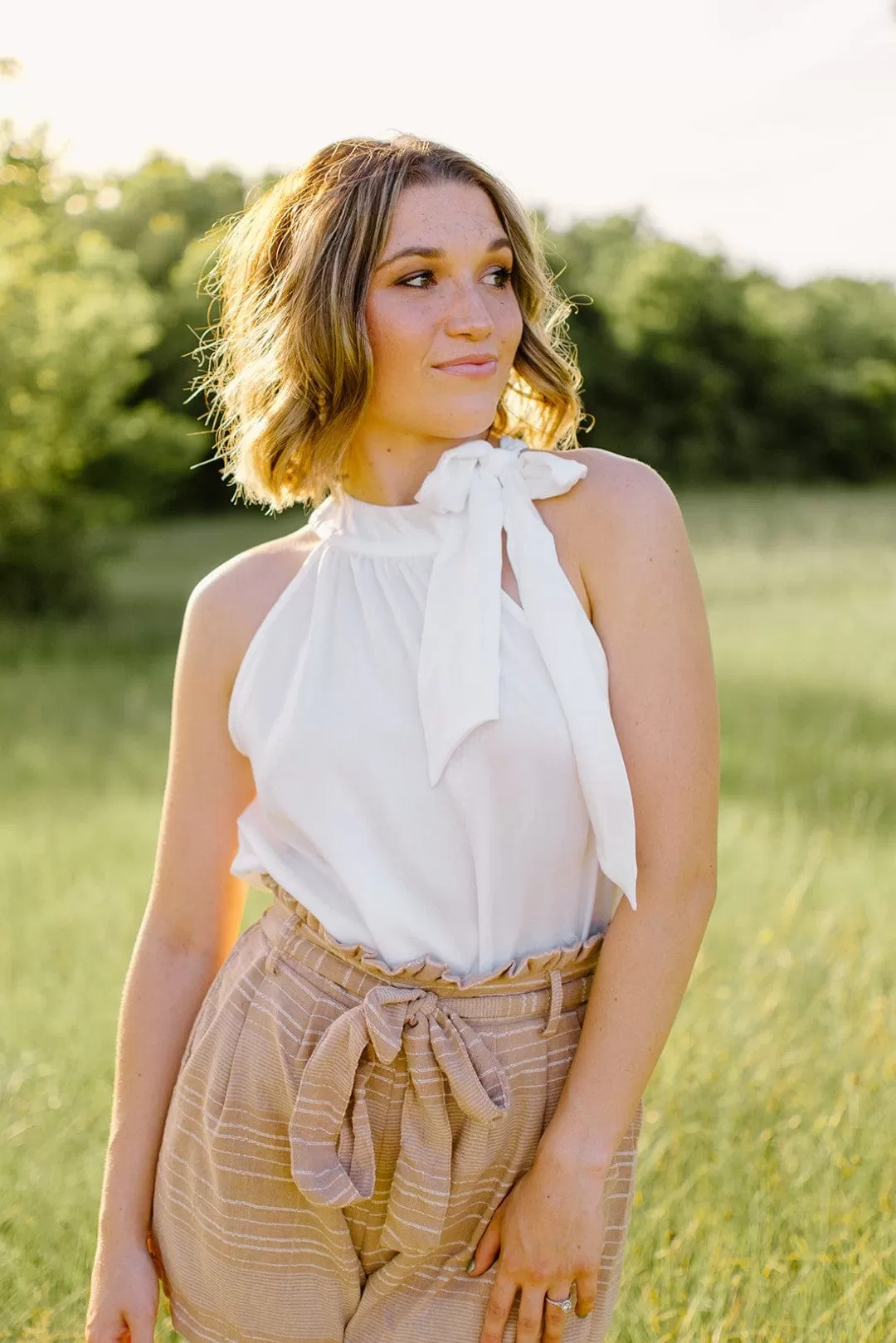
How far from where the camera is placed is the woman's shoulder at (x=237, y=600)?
1717 mm

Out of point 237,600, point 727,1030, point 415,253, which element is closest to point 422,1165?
point 237,600

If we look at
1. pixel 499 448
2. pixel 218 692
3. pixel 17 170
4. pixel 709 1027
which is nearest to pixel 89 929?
pixel 709 1027

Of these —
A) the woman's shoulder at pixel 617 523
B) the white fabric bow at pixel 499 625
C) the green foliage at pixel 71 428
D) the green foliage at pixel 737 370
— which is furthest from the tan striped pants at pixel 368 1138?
the green foliage at pixel 737 370

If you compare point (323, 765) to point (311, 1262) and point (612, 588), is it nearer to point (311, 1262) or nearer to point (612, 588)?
point (612, 588)

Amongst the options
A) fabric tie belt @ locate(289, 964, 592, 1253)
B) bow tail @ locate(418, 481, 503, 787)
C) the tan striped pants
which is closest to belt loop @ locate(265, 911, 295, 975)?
the tan striped pants

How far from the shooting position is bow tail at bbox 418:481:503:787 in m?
1.48

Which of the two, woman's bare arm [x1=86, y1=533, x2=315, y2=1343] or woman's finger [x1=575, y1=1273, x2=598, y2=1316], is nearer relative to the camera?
woman's finger [x1=575, y1=1273, x2=598, y2=1316]

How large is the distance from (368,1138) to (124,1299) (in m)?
0.45

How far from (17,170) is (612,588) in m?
2.05

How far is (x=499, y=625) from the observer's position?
5.00 ft

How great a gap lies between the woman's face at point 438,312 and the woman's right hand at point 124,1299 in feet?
3.73

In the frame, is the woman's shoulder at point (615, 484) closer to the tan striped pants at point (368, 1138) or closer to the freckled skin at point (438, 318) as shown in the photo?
the freckled skin at point (438, 318)

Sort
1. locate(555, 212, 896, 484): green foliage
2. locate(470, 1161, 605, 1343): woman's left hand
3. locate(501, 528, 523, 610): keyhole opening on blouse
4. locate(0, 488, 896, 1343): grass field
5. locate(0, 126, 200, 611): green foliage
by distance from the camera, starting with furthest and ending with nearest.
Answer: locate(555, 212, 896, 484): green foliage < locate(0, 126, 200, 611): green foliage < locate(0, 488, 896, 1343): grass field < locate(501, 528, 523, 610): keyhole opening on blouse < locate(470, 1161, 605, 1343): woman's left hand

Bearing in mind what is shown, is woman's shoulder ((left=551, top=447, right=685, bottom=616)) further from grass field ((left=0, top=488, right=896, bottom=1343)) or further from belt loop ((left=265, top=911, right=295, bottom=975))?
grass field ((left=0, top=488, right=896, bottom=1343))
